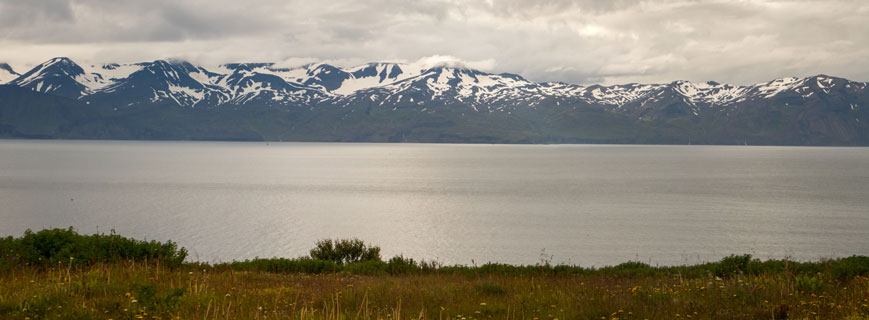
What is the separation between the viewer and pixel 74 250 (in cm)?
1723

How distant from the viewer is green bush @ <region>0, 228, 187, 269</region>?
16688mm

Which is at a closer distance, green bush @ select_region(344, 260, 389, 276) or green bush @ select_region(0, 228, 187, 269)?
green bush @ select_region(0, 228, 187, 269)

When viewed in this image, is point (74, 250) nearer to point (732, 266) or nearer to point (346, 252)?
point (732, 266)

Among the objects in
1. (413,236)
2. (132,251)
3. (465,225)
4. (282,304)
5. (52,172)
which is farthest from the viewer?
(52,172)

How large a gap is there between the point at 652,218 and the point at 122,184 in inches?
4639

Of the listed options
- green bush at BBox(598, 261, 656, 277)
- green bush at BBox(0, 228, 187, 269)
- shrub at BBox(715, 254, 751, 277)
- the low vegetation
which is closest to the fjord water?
green bush at BBox(0, 228, 187, 269)

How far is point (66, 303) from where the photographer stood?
996 cm

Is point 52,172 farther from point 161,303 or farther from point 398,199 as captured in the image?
point 161,303

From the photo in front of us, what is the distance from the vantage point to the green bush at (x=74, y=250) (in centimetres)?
1669

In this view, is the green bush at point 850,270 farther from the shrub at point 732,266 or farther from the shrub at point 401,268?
the shrub at point 401,268

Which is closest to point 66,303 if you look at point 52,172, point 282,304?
point 282,304

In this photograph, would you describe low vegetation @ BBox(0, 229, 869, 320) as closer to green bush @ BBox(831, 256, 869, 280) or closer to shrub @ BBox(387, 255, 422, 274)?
green bush @ BBox(831, 256, 869, 280)

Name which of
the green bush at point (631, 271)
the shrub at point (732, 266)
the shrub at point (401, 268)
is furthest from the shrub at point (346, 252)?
the shrub at point (732, 266)

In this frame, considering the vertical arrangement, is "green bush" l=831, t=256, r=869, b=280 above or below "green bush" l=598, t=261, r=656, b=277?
above
